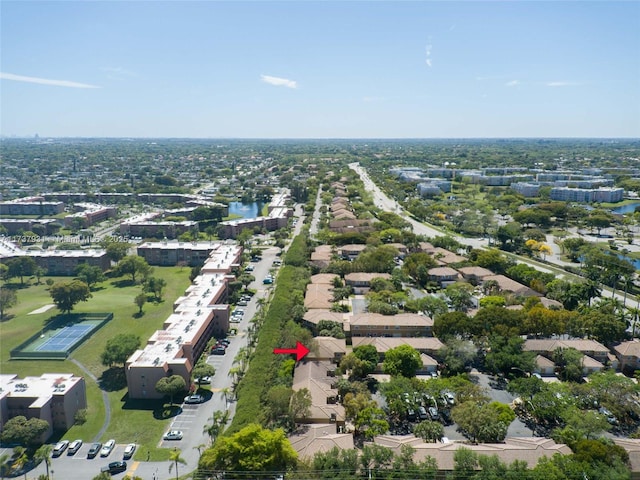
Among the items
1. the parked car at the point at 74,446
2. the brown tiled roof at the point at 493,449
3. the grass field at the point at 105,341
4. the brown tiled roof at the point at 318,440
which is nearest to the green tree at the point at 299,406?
the brown tiled roof at the point at 318,440

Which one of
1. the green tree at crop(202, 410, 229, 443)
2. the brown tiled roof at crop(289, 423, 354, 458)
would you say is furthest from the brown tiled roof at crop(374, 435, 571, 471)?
the green tree at crop(202, 410, 229, 443)

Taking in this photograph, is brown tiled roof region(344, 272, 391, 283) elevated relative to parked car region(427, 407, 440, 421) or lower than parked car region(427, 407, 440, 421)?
elevated

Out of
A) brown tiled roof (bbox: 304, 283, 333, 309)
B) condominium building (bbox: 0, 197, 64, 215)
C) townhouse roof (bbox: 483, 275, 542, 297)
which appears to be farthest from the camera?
condominium building (bbox: 0, 197, 64, 215)

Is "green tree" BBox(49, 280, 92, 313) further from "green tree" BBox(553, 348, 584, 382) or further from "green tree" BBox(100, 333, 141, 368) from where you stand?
"green tree" BBox(553, 348, 584, 382)

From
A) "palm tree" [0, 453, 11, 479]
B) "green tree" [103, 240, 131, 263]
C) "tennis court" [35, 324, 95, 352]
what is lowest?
"palm tree" [0, 453, 11, 479]

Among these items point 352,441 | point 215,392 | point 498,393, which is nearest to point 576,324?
point 498,393

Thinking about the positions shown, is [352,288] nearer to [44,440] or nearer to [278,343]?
[278,343]

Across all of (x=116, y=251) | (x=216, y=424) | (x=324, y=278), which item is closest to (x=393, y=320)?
(x=324, y=278)
